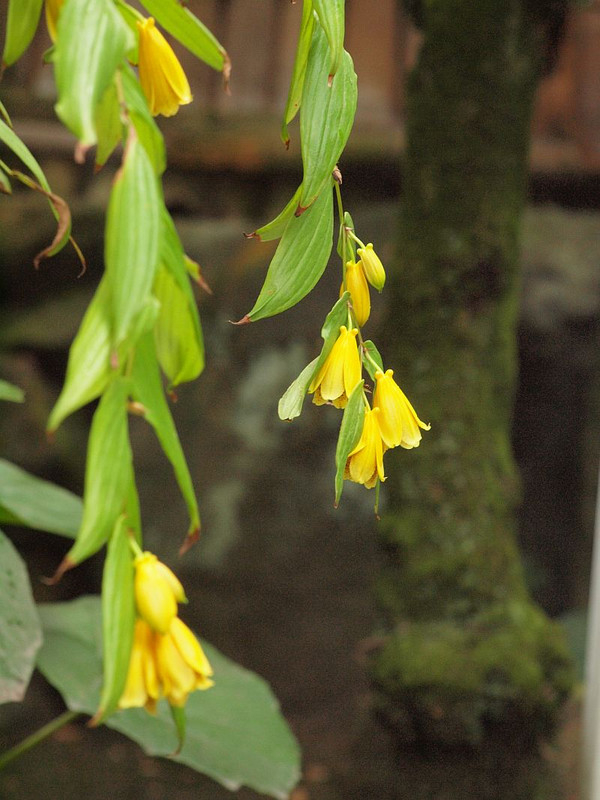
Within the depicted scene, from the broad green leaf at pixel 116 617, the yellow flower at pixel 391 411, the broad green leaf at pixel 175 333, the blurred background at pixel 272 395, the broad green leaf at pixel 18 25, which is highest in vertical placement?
the broad green leaf at pixel 18 25

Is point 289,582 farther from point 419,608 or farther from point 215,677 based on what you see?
point 215,677

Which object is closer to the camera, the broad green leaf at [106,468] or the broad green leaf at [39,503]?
the broad green leaf at [106,468]

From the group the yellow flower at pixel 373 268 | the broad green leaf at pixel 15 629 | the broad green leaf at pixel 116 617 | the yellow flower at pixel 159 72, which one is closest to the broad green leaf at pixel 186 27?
the yellow flower at pixel 159 72

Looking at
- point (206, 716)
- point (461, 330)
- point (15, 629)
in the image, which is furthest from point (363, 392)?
point (461, 330)

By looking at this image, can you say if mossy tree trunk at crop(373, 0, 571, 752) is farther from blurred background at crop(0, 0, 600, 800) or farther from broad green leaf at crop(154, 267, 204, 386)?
broad green leaf at crop(154, 267, 204, 386)

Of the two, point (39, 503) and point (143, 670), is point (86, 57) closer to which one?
point (143, 670)

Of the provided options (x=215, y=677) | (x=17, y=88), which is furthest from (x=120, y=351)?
(x=17, y=88)

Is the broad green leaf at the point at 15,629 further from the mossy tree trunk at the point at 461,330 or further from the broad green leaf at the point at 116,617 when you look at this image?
the mossy tree trunk at the point at 461,330
